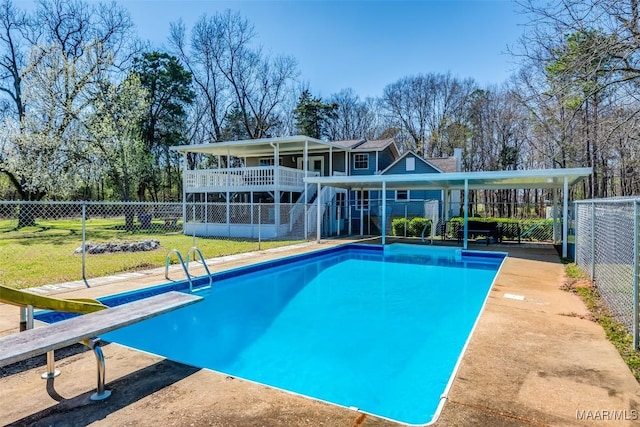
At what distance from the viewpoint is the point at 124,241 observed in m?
13.9

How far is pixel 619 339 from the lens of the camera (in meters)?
4.36

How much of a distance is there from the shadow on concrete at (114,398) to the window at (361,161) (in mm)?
20389

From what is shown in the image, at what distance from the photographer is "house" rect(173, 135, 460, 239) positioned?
58.1 ft

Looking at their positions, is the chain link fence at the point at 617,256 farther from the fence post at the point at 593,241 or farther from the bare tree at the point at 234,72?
the bare tree at the point at 234,72

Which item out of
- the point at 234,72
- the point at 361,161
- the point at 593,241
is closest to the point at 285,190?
the point at 361,161

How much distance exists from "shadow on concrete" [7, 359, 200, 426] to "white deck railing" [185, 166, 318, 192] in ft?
46.5

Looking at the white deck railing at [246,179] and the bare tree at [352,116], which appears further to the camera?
the bare tree at [352,116]

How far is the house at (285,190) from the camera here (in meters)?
17.7

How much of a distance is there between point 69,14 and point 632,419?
30293 millimetres

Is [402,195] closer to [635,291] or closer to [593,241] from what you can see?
[593,241]

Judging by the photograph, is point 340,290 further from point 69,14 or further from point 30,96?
point 69,14

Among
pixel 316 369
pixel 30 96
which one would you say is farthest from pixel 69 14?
pixel 316 369

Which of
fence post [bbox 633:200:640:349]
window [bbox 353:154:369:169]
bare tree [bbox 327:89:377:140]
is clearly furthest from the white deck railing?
bare tree [bbox 327:89:377:140]

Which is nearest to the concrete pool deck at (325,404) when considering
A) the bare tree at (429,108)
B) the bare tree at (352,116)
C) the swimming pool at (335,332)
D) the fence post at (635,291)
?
the fence post at (635,291)
